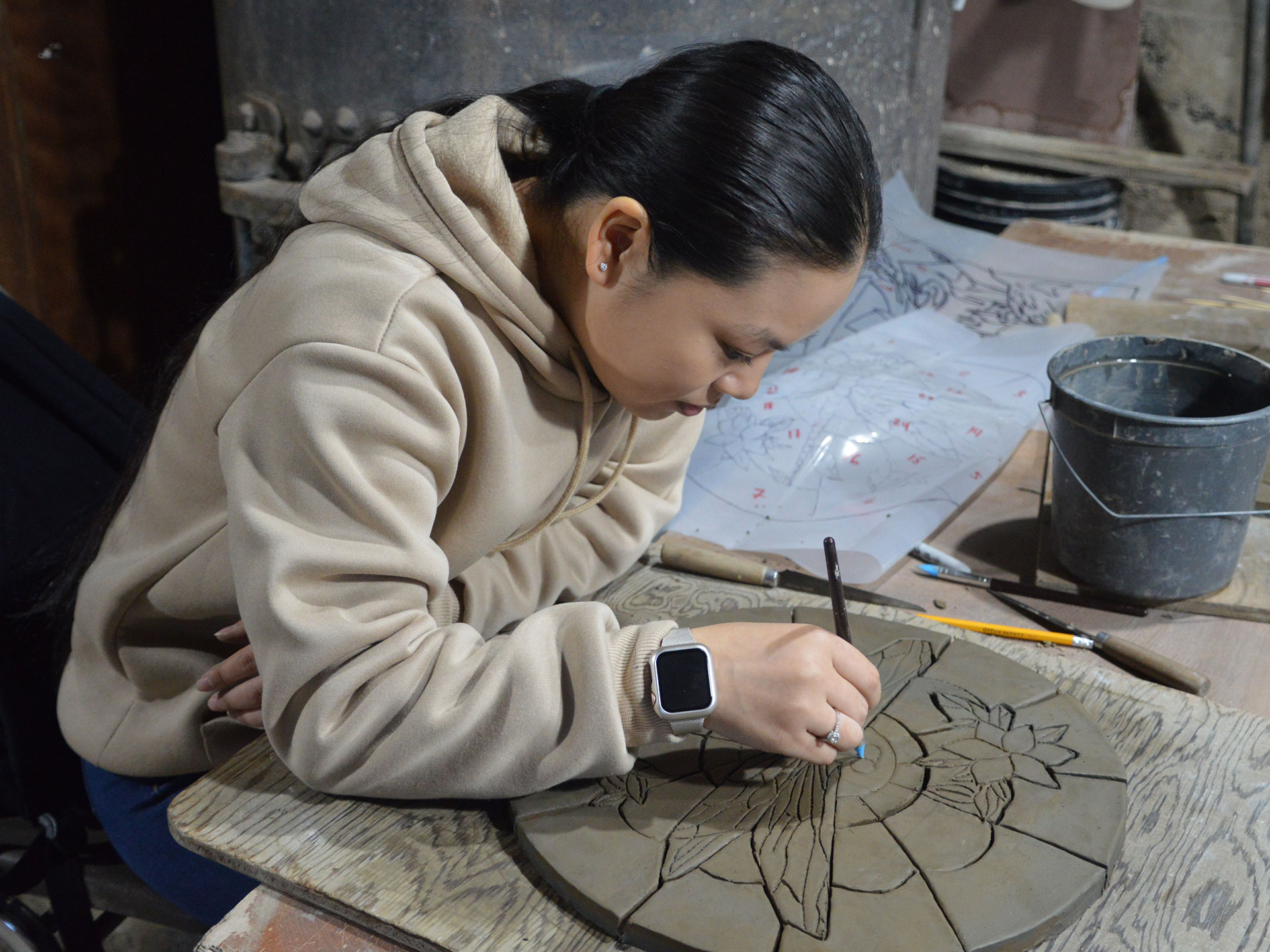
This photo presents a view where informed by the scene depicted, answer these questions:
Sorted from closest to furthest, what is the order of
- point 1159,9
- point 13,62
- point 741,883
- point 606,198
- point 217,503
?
point 741,883, point 606,198, point 217,503, point 13,62, point 1159,9

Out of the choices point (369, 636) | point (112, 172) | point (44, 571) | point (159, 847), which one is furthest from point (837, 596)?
point (112, 172)

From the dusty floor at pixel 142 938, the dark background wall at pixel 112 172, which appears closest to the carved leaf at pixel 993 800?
the dusty floor at pixel 142 938

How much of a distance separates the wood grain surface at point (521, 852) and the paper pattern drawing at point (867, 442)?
52cm

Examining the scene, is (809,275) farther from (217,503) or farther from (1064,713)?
(217,503)

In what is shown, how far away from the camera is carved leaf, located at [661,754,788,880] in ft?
2.94

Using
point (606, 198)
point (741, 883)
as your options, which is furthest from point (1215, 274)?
point (741, 883)

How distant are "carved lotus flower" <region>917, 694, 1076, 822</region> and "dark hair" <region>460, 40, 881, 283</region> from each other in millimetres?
460

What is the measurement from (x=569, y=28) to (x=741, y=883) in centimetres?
155

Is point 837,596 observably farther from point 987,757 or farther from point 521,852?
point 521,852

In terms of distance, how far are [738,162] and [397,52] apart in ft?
Result: 4.25

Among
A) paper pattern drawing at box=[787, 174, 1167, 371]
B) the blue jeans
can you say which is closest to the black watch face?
the blue jeans

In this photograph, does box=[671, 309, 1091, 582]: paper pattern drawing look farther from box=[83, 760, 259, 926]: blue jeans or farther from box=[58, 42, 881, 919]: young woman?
box=[83, 760, 259, 926]: blue jeans

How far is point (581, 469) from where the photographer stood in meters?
1.18

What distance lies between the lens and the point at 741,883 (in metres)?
0.87
